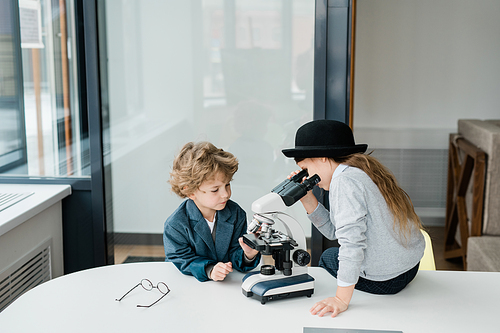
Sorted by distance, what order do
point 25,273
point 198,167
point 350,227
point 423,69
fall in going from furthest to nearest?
point 423,69 < point 25,273 < point 198,167 < point 350,227

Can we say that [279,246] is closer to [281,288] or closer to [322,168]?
[281,288]

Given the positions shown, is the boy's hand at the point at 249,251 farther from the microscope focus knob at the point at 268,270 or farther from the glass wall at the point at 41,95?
the glass wall at the point at 41,95

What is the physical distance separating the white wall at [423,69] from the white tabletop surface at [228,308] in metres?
2.37

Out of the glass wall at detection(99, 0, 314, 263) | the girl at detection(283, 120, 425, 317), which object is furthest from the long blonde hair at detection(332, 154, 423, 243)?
the glass wall at detection(99, 0, 314, 263)

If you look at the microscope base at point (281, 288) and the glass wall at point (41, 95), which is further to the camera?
the glass wall at point (41, 95)

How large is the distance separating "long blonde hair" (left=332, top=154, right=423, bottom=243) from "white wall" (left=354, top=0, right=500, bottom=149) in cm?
239

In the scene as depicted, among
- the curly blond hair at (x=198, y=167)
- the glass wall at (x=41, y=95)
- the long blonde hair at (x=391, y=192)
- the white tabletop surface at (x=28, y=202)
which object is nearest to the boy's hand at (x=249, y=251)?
the curly blond hair at (x=198, y=167)

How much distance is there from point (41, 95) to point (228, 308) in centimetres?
158

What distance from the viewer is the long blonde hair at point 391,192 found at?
4.40ft

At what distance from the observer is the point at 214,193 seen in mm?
1533

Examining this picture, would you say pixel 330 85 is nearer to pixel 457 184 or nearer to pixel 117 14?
pixel 117 14

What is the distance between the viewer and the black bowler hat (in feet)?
4.51

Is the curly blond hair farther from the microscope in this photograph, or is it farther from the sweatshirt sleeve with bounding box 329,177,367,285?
the sweatshirt sleeve with bounding box 329,177,367,285

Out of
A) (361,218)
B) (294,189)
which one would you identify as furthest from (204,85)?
(361,218)
